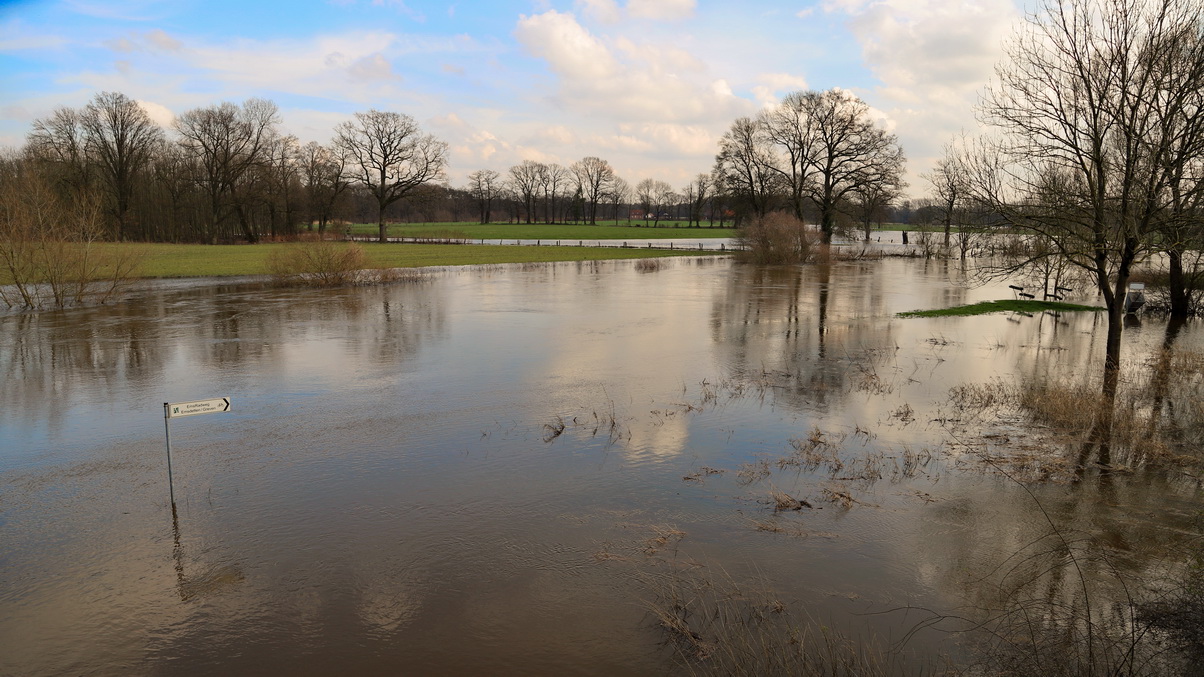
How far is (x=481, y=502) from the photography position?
8.44 meters

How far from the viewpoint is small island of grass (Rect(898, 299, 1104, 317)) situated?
2483 centimetres

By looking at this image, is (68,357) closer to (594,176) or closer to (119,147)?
(119,147)

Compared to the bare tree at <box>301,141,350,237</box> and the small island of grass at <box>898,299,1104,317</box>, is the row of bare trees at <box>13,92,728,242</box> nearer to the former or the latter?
the bare tree at <box>301,141,350,237</box>

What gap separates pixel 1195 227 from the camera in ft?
40.6

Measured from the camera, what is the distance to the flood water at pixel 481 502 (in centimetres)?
594

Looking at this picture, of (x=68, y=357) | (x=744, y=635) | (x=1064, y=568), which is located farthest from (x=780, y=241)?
(x=744, y=635)

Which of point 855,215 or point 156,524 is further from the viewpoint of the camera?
point 855,215

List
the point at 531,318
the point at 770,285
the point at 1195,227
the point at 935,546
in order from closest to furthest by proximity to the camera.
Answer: the point at 935,546, the point at 1195,227, the point at 531,318, the point at 770,285

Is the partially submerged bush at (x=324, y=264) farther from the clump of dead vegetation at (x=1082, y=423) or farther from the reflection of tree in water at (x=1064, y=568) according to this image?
the reflection of tree in water at (x=1064, y=568)

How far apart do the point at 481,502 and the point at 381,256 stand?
45.9m

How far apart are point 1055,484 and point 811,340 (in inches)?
432

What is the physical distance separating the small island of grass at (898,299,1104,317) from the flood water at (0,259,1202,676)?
6.69 m

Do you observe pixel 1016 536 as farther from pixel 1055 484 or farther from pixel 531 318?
pixel 531 318

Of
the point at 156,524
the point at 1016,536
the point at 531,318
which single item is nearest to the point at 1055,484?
the point at 1016,536
